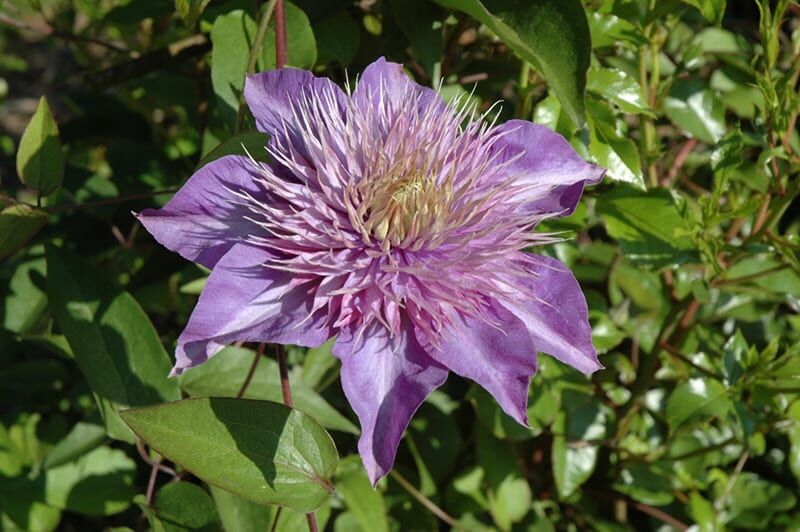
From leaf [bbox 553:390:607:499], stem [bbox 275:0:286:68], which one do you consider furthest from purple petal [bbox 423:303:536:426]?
leaf [bbox 553:390:607:499]

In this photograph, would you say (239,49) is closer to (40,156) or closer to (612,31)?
(40,156)

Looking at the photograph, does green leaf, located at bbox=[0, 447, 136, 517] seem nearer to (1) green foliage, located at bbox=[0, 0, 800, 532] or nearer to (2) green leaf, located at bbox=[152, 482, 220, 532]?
(1) green foliage, located at bbox=[0, 0, 800, 532]

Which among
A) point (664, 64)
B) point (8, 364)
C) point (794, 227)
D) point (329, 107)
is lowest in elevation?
point (794, 227)

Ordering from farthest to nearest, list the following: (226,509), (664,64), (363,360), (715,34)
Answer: (715,34), (664,64), (226,509), (363,360)

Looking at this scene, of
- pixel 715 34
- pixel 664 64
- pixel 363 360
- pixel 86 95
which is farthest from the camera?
pixel 86 95

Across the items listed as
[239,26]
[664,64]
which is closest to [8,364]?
[239,26]

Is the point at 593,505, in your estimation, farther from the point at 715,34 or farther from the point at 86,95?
the point at 86,95

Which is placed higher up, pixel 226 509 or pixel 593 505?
pixel 226 509
